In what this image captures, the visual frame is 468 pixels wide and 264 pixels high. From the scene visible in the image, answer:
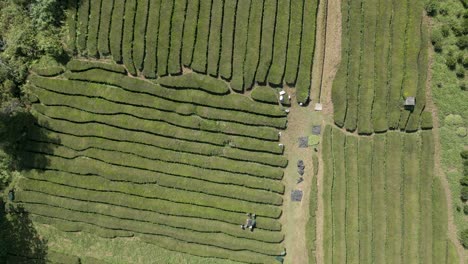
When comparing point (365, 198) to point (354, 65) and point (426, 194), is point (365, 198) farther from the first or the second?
point (354, 65)

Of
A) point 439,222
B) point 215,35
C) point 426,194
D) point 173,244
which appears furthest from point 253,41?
point 439,222

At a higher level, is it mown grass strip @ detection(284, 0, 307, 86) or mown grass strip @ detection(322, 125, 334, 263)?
mown grass strip @ detection(284, 0, 307, 86)

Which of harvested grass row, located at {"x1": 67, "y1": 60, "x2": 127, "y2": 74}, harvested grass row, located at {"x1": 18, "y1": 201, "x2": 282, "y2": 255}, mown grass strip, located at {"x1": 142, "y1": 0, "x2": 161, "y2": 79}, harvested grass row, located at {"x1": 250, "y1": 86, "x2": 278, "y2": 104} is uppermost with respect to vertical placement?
mown grass strip, located at {"x1": 142, "y1": 0, "x2": 161, "y2": 79}

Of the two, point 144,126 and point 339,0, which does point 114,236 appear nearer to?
point 144,126

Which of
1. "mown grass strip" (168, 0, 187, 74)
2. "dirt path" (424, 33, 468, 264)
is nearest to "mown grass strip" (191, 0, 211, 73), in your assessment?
"mown grass strip" (168, 0, 187, 74)

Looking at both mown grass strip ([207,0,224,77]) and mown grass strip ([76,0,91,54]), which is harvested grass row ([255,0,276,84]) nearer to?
mown grass strip ([207,0,224,77])

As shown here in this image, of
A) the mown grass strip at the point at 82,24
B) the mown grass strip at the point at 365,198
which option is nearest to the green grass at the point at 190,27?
the mown grass strip at the point at 82,24
